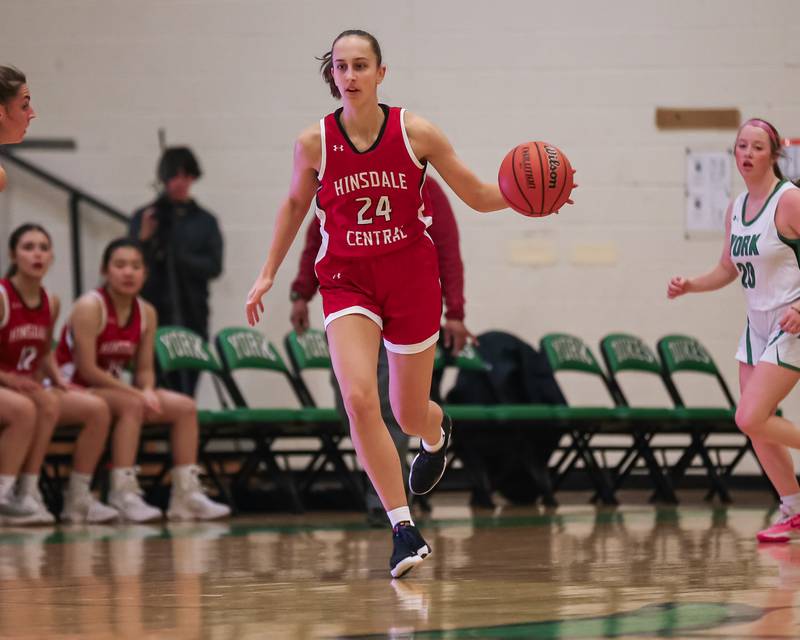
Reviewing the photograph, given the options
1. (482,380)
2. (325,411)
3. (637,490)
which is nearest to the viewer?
(325,411)

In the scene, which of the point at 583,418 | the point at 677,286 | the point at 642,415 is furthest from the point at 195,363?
the point at 677,286

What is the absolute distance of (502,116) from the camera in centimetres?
933

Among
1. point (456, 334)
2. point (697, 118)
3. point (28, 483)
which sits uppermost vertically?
point (697, 118)

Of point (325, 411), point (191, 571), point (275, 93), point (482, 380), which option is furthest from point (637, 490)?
point (191, 571)

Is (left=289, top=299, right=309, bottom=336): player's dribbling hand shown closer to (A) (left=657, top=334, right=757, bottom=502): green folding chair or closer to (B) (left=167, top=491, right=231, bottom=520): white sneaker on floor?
(B) (left=167, top=491, right=231, bottom=520): white sneaker on floor

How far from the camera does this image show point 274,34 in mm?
→ 9344

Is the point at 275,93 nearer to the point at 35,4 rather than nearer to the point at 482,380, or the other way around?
the point at 35,4

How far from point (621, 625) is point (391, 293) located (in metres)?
1.58

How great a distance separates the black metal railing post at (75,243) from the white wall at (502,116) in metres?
0.12

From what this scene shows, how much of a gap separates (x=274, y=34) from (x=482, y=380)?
117 inches

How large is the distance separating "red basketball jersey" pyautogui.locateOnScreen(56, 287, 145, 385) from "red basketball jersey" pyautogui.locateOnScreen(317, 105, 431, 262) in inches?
126

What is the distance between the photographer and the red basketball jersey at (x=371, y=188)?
13.6 feet

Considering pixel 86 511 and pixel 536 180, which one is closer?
pixel 536 180

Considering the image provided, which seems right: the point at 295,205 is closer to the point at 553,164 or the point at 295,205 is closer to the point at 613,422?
the point at 553,164
